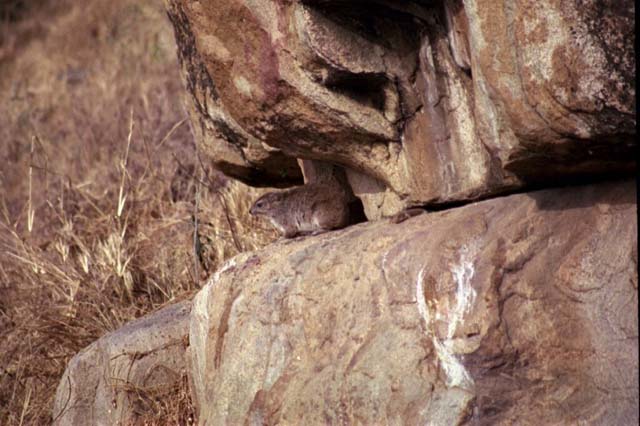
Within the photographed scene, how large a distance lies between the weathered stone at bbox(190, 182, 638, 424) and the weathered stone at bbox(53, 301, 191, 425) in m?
1.19

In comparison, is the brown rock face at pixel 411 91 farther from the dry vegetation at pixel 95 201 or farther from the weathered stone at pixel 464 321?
the dry vegetation at pixel 95 201

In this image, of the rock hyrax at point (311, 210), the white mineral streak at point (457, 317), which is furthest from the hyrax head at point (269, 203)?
the white mineral streak at point (457, 317)

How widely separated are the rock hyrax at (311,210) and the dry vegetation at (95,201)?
1.06 meters

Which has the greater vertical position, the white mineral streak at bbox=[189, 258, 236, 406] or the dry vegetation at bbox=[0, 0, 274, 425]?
the dry vegetation at bbox=[0, 0, 274, 425]

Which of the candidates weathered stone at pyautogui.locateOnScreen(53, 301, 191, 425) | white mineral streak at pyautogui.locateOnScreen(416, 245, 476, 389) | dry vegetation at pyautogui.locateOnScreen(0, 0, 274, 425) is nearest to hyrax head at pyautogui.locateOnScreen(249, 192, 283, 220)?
weathered stone at pyautogui.locateOnScreen(53, 301, 191, 425)

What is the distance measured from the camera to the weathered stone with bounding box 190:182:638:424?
10.8ft

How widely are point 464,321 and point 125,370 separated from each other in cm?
226

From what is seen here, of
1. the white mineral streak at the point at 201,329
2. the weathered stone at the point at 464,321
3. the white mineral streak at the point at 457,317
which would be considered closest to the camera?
the weathered stone at the point at 464,321

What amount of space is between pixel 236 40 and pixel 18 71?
10626mm

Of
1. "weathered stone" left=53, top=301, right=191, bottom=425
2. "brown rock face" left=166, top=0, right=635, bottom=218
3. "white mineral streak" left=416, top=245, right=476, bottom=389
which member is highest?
"brown rock face" left=166, top=0, right=635, bottom=218

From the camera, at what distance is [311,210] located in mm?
4387

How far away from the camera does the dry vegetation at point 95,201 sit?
6391mm

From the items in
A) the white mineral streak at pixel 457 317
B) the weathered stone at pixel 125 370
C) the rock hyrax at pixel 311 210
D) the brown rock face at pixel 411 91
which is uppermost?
the brown rock face at pixel 411 91

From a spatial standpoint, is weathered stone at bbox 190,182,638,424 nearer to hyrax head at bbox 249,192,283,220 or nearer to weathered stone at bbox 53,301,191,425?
hyrax head at bbox 249,192,283,220
